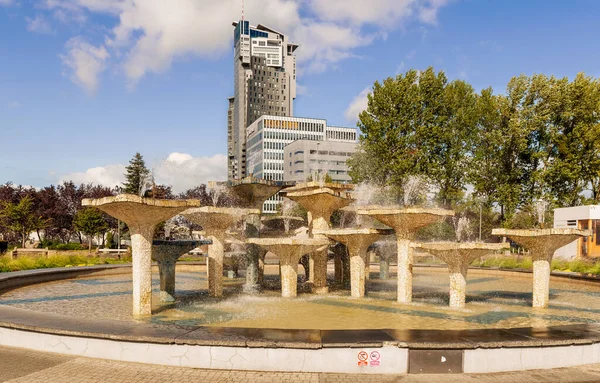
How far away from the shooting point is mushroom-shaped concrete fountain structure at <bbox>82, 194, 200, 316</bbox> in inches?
436

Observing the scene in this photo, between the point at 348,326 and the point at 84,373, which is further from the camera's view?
the point at 348,326

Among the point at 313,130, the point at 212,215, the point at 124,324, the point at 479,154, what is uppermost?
the point at 313,130

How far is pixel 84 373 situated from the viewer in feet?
22.7

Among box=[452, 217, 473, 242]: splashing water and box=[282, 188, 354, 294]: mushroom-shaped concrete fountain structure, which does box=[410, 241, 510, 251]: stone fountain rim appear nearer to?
box=[282, 188, 354, 294]: mushroom-shaped concrete fountain structure

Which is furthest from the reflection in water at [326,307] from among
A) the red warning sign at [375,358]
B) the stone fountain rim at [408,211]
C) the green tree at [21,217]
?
the green tree at [21,217]

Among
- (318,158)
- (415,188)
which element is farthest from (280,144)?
(415,188)

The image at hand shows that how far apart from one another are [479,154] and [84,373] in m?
36.8

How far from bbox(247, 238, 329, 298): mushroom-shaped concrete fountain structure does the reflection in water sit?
24.2 inches

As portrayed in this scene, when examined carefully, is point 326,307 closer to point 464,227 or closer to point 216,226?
point 216,226

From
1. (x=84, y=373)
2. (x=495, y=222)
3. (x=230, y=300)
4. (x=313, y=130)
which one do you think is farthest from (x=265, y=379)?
(x=313, y=130)

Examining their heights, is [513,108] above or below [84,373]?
above

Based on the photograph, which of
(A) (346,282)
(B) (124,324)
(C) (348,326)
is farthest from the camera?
(A) (346,282)

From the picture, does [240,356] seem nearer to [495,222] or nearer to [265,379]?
[265,379]

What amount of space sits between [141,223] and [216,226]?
464 centimetres
